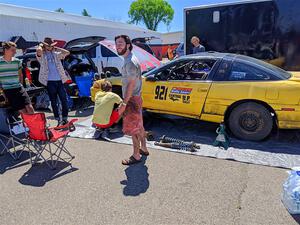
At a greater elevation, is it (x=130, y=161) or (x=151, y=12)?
(x=151, y=12)

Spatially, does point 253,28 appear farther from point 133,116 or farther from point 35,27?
point 35,27

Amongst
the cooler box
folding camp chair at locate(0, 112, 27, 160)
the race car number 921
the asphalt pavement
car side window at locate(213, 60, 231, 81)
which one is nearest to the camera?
the asphalt pavement

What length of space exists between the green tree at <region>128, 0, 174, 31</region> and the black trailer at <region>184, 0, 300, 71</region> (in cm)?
6377

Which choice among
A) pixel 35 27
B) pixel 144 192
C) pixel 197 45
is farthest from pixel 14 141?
pixel 35 27

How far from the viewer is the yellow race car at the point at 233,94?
4621 millimetres

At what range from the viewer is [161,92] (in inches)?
218

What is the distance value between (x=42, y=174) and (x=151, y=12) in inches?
2716

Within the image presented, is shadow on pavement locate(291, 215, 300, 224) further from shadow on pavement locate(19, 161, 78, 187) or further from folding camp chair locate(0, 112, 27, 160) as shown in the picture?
folding camp chair locate(0, 112, 27, 160)

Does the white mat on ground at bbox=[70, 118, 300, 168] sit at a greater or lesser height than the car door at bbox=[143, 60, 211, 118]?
lesser

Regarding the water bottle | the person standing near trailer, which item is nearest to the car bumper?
the water bottle

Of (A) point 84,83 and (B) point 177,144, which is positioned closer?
(B) point 177,144

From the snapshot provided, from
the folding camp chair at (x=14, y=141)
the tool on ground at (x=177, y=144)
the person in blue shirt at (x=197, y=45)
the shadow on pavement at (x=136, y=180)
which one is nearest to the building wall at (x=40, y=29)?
the folding camp chair at (x=14, y=141)

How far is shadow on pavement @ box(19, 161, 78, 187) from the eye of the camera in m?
3.80

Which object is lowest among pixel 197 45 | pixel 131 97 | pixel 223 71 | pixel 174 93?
pixel 174 93
